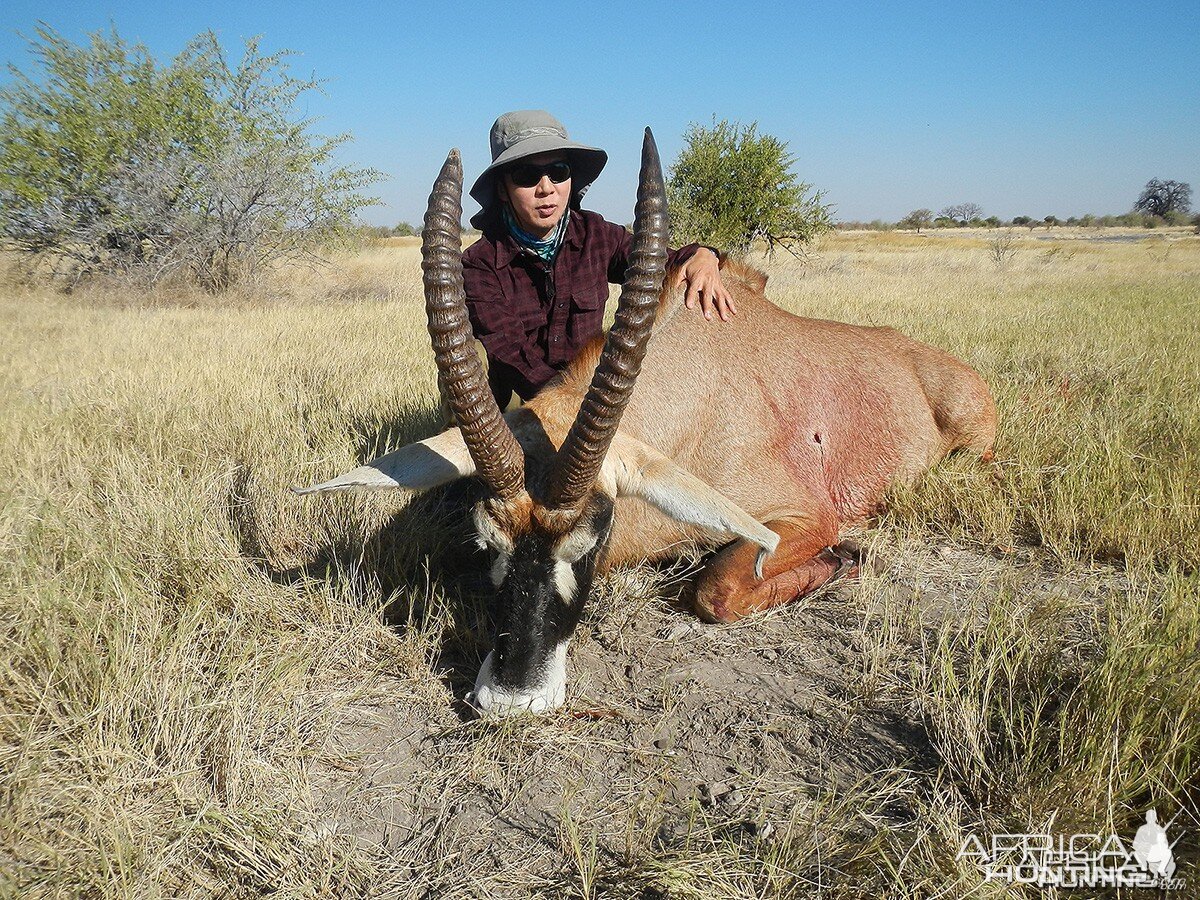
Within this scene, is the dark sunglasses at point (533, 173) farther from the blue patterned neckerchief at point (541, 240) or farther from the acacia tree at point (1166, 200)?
the acacia tree at point (1166, 200)

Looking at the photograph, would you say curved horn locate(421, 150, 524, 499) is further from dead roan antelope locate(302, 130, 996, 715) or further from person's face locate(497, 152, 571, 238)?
person's face locate(497, 152, 571, 238)

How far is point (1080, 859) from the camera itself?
183cm

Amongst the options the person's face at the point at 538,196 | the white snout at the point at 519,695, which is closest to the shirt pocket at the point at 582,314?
the person's face at the point at 538,196

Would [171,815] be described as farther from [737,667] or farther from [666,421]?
[666,421]

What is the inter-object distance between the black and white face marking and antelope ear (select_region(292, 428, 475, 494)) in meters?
0.35

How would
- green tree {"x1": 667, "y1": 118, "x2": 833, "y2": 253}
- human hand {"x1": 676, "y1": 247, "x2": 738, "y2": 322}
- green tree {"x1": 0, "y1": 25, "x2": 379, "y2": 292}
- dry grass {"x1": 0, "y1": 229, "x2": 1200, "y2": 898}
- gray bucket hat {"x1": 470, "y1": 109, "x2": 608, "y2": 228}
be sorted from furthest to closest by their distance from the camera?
green tree {"x1": 667, "y1": 118, "x2": 833, "y2": 253} < green tree {"x1": 0, "y1": 25, "x2": 379, "y2": 292} < human hand {"x1": 676, "y1": 247, "x2": 738, "y2": 322} < gray bucket hat {"x1": 470, "y1": 109, "x2": 608, "y2": 228} < dry grass {"x1": 0, "y1": 229, "x2": 1200, "y2": 898}

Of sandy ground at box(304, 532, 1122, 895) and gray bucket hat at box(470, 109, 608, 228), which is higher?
gray bucket hat at box(470, 109, 608, 228)

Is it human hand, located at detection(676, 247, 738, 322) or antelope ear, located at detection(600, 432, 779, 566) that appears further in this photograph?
human hand, located at detection(676, 247, 738, 322)

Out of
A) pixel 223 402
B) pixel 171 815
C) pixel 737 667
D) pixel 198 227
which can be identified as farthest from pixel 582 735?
pixel 198 227

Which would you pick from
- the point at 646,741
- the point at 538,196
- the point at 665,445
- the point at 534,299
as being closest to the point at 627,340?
the point at 665,445

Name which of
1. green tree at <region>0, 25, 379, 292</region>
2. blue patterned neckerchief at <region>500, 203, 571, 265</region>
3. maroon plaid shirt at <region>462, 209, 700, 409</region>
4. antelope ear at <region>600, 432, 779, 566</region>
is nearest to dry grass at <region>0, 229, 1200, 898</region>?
antelope ear at <region>600, 432, 779, 566</region>

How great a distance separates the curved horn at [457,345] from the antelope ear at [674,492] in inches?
23.1

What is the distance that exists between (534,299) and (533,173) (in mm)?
851

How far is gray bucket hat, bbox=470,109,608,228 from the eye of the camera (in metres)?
4.04
